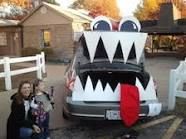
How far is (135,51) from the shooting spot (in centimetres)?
751

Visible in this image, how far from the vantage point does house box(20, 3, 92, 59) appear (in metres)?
30.0

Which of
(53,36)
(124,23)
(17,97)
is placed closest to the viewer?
(17,97)

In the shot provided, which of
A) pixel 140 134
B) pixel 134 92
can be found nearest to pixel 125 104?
pixel 134 92

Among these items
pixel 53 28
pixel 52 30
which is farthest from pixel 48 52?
pixel 53 28

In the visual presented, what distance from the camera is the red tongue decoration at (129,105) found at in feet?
21.1

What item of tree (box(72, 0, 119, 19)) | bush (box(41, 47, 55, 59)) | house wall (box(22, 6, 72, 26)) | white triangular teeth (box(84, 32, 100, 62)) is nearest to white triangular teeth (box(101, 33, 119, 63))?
white triangular teeth (box(84, 32, 100, 62))

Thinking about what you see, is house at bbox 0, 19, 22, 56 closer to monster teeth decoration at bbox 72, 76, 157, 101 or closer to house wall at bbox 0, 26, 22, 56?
house wall at bbox 0, 26, 22, 56

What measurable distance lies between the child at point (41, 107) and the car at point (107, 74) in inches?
29.1

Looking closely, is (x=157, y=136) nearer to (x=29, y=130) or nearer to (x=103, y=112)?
(x=103, y=112)

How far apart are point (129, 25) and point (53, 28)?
918 inches

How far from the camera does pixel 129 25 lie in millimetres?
8000

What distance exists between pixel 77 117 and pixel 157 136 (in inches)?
55.9

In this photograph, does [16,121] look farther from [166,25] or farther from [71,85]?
[166,25]

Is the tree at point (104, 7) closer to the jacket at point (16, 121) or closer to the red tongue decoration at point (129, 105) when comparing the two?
the red tongue decoration at point (129, 105)
